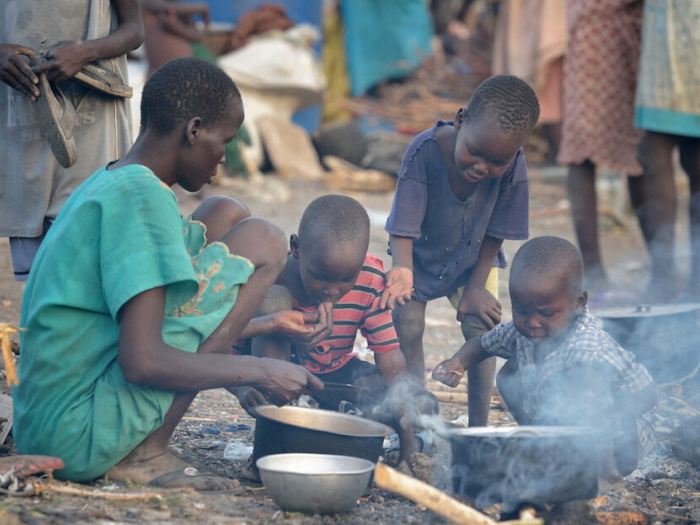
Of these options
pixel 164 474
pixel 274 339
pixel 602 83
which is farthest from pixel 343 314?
pixel 602 83

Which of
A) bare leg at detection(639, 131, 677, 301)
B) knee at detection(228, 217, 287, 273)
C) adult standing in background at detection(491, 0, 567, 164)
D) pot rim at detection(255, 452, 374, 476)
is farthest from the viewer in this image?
adult standing in background at detection(491, 0, 567, 164)

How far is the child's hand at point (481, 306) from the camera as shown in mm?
3654

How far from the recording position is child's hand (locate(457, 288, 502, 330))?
12.0 feet

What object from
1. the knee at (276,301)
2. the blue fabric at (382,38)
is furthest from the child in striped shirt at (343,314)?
the blue fabric at (382,38)

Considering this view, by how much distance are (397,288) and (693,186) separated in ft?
9.96

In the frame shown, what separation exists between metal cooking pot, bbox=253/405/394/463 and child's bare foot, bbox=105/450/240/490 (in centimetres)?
19

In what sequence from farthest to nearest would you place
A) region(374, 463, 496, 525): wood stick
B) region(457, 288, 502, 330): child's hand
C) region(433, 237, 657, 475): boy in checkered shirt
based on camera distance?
region(457, 288, 502, 330): child's hand
region(433, 237, 657, 475): boy in checkered shirt
region(374, 463, 496, 525): wood stick

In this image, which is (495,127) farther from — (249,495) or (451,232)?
(249,495)

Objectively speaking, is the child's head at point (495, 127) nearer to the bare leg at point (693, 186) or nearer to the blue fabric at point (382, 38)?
the bare leg at point (693, 186)

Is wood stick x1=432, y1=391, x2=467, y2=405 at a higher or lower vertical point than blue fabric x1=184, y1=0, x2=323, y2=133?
lower

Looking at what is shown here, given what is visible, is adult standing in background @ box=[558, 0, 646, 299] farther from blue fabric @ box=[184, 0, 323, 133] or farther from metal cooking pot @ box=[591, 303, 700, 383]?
blue fabric @ box=[184, 0, 323, 133]

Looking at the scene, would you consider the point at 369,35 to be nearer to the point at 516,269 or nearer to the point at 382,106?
the point at 382,106

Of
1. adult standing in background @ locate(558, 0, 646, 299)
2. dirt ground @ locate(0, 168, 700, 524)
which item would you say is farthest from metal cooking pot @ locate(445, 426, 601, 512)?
adult standing in background @ locate(558, 0, 646, 299)

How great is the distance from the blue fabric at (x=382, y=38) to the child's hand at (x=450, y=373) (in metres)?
9.58
